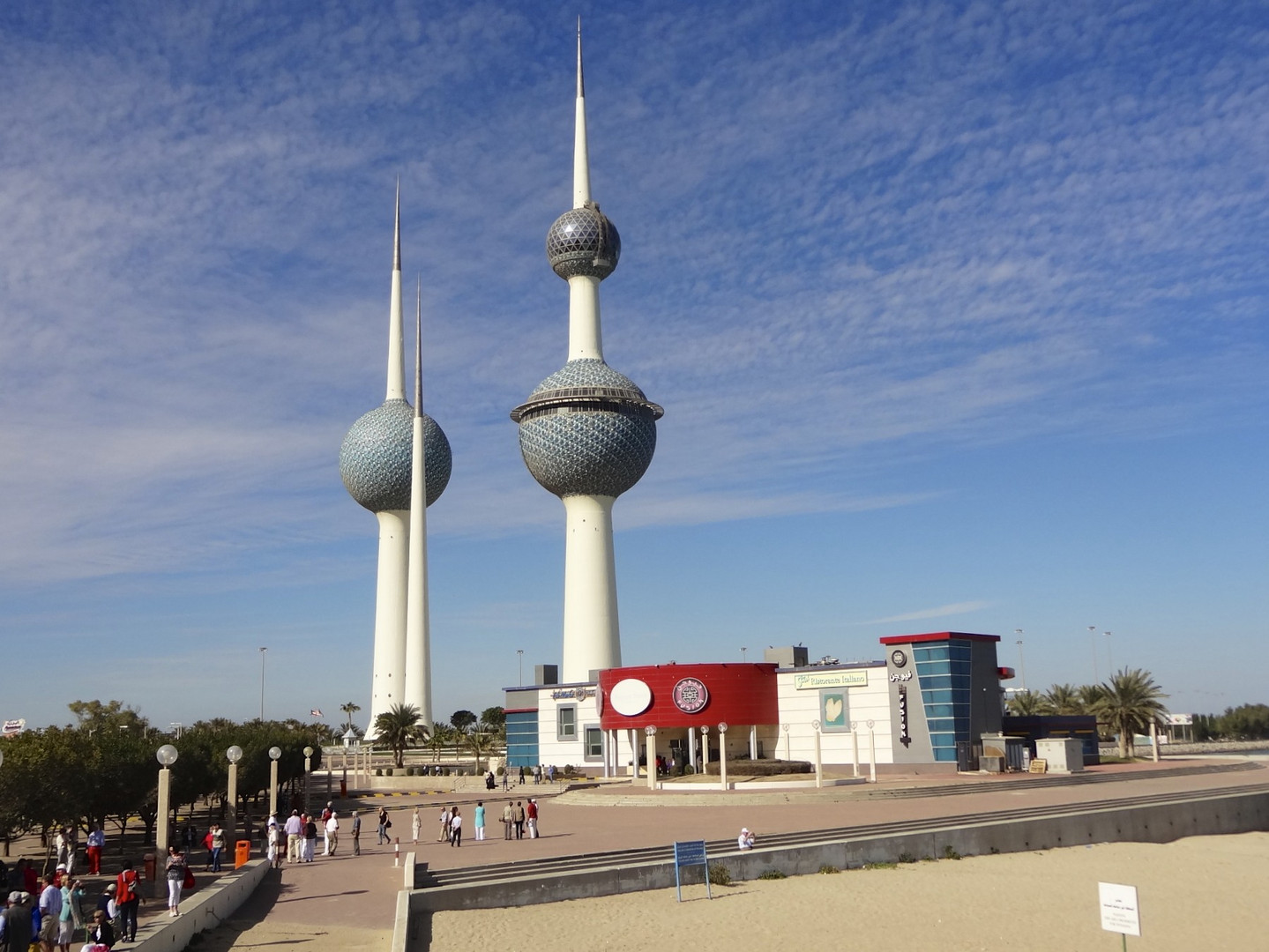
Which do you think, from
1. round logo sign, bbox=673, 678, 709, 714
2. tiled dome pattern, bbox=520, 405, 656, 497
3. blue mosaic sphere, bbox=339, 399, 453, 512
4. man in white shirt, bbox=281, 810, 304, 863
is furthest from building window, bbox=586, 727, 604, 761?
blue mosaic sphere, bbox=339, 399, 453, 512

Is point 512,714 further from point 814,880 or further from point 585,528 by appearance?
point 814,880

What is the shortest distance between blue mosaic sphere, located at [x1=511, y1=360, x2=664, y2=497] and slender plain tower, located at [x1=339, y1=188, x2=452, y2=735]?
25.8 metres

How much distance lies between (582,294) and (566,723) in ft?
140

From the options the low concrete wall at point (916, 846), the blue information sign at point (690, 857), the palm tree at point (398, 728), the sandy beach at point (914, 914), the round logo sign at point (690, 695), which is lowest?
the sandy beach at point (914, 914)

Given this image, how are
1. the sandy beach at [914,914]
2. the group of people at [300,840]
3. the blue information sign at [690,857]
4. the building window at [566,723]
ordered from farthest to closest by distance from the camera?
the building window at [566,723] → the group of people at [300,840] → the blue information sign at [690,857] → the sandy beach at [914,914]

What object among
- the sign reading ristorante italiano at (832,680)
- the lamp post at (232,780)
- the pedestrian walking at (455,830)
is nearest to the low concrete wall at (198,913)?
the lamp post at (232,780)

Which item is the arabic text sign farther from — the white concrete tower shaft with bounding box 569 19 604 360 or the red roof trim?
the white concrete tower shaft with bounding box 569 19 604 360

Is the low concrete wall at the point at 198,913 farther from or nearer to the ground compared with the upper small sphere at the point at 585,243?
nearer to the ground

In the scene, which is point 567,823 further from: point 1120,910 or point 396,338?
point 396,338

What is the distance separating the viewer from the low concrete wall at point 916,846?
25.5 meters

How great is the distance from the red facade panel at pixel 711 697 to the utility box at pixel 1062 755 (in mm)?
14563

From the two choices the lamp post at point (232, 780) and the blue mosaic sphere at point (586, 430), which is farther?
the blue mosaic sphere at point (586, 430)

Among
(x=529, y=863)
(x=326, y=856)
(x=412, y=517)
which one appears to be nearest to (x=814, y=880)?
(x=529, y=863)

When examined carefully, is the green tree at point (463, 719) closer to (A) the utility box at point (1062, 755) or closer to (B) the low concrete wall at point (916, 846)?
(A) the utility box at point (1062, 755)
